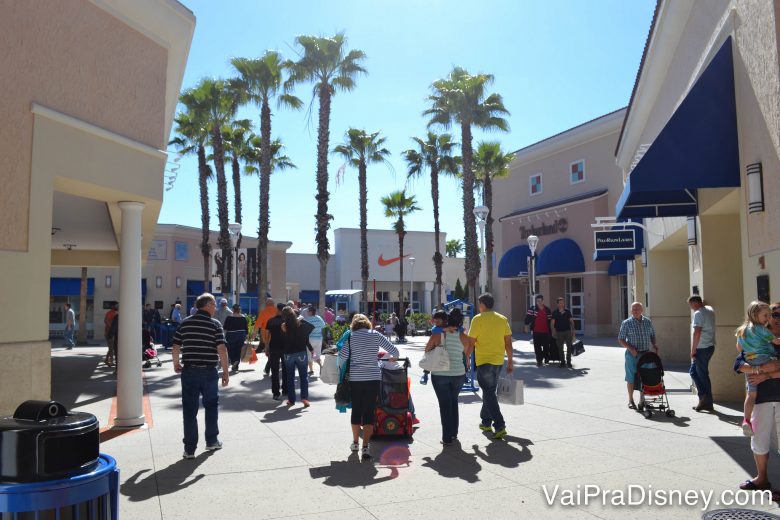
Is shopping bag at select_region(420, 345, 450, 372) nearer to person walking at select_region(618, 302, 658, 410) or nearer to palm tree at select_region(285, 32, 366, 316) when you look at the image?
person walking at select_region(618, 302, 658, 410)

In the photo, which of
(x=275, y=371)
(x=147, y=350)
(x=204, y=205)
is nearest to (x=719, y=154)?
(x=275, y=371)

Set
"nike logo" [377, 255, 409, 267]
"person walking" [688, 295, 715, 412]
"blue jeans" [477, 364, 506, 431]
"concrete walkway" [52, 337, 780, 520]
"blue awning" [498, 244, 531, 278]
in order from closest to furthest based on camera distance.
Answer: "concrete walkway" [52, 337, 780, 520] → "blue jeans" [477, 364, 506, 431] → "person walking" [688, 295, 715, 412] → "blue awning" [498, 244, 531, 278] → "nike logo" [377, 255, 409, 267]

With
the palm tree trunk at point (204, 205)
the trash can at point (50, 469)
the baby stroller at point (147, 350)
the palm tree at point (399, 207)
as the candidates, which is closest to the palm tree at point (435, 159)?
the palm tree at point (399, 207)

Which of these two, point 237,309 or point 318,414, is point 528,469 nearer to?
point 318,414

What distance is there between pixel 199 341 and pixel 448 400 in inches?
124

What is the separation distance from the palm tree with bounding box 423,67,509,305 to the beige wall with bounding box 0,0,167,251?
66.9 feet

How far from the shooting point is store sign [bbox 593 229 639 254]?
18297 millimetres

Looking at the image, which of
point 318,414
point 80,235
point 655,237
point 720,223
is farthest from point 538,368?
point 80,235

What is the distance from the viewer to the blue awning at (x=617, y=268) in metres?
29.4

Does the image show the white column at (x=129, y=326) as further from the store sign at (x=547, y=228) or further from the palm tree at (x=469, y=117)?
the store sign at (x=547, y=228)

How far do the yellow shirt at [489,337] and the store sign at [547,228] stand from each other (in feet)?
84.7

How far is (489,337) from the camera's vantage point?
845cm

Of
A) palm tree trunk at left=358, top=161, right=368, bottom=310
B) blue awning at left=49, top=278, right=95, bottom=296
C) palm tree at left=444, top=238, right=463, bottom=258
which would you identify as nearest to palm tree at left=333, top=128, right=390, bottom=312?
palm tree trunk at left=358, top=161, right=368, bottom=310

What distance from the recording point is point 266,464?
707 centimetres
